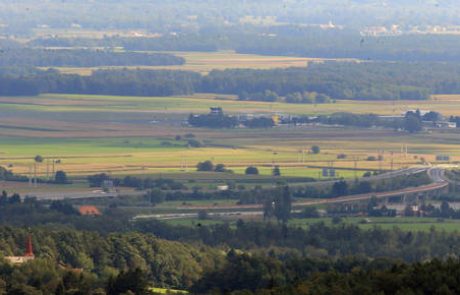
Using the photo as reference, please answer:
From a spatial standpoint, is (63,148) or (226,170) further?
(63,148)

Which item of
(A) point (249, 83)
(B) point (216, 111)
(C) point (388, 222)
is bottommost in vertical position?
(C) point (388, 222)

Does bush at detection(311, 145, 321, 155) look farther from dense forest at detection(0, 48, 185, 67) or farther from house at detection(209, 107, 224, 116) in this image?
dense forest at detection(0, 48, 185, 67)

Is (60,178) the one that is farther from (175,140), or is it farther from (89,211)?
(175,140)

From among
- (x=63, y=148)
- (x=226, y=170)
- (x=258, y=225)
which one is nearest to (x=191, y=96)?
(x=63, y=148)

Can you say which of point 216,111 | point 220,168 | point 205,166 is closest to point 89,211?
point 220,168

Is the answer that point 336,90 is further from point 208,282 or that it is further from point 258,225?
point 208,282

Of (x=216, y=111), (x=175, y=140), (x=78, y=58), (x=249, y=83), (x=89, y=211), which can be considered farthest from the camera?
(x=78, y=58)

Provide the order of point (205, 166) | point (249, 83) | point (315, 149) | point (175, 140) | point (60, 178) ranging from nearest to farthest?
1. point (60, 178)
2. point (205, 166)
3. point (315, 149)
4. point (175, 140)
5. point (249, 83)

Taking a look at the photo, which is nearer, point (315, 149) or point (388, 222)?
point (388, 222)
